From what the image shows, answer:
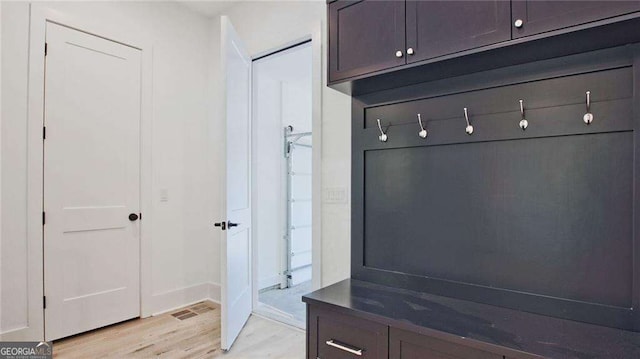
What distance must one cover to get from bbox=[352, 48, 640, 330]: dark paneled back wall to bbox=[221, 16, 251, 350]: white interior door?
0.97 m

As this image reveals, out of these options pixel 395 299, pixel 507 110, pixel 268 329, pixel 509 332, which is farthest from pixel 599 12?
pixel 268 329

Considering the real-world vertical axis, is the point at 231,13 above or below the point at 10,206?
above

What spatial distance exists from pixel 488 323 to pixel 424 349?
0.26 m

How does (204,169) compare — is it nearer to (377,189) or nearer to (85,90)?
(85,90)

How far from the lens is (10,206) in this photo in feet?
7.32

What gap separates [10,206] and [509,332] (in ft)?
9.55

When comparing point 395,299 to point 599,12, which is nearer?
point 599,12

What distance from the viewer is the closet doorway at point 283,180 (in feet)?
12.4

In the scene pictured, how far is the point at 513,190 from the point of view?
1.47m

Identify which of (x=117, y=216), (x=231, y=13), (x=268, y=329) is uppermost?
(x=231, y=13)

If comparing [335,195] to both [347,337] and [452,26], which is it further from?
[452,26]

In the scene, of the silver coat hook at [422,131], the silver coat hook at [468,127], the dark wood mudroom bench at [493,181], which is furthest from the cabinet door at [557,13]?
the silver coat hook at [422,131]

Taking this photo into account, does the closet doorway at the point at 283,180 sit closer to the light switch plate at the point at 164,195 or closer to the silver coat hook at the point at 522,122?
the light switch plate at the point at 164,195

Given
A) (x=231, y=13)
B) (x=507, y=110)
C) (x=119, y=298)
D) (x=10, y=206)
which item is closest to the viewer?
(x=507, y=110)
